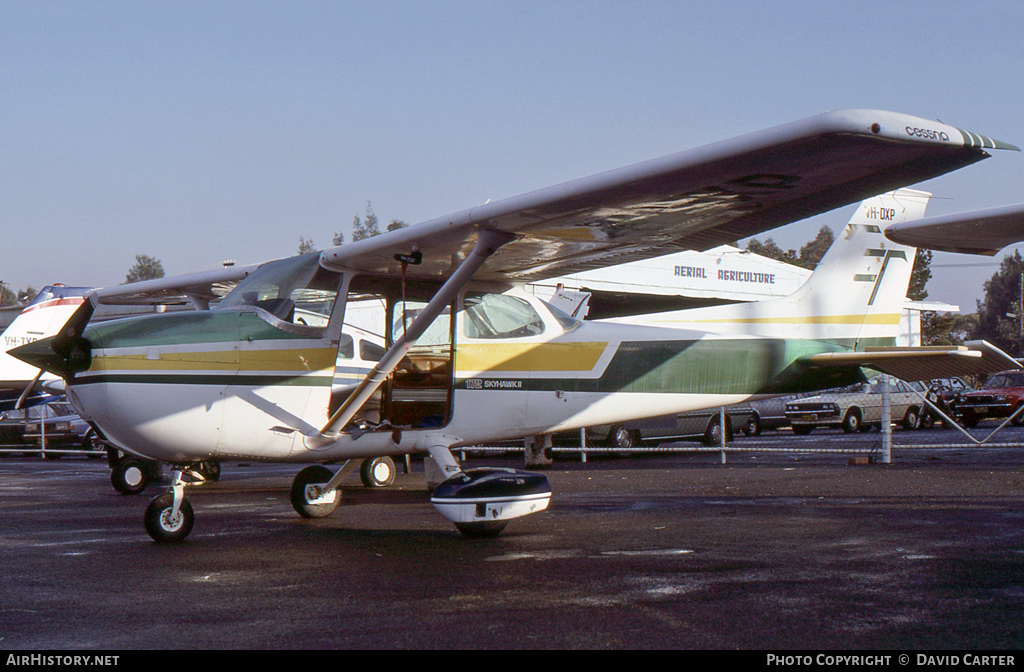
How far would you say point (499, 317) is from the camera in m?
7.91

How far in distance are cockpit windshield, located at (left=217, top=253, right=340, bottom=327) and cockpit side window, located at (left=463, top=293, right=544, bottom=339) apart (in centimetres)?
125

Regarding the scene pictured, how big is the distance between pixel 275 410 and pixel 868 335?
7270 mm

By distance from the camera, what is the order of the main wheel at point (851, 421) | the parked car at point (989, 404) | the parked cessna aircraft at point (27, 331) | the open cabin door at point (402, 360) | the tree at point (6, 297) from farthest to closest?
1. the tree at point (6, 297)
2. the parked cessna aircraft at point (27, 331)
3. the parked car at point (989, 404)
4. the main wheel at point (851, 421)
5. the open cabin door at point (402, 360)

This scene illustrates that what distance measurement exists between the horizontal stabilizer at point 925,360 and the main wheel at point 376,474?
225 inches

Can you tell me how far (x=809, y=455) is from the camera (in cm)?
1548

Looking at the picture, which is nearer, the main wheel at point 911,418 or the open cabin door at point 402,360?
the open cabin door at point 402,360

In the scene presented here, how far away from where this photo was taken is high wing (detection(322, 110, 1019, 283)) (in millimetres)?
4648

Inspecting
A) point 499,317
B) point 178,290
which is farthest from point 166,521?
point 178,290

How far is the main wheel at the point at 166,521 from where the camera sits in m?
6.61

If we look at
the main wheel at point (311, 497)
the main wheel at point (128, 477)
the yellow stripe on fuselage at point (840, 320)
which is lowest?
the main wheel at point (128, 477)

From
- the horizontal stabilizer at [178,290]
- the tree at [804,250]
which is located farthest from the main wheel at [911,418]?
the tree at [804,250]

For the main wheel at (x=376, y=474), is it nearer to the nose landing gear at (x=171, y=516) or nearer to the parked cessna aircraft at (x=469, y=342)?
the parked cessna aircraft at (x=469, y=342)

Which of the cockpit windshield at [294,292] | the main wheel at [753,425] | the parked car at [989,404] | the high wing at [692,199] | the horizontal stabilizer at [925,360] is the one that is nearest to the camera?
the high wing at [692,199]
